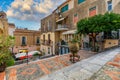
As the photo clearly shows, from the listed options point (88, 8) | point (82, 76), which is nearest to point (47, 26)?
point (88, 8)

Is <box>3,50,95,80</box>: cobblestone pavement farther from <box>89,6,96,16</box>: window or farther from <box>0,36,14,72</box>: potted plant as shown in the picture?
<box>89,6,96,16</box>: window

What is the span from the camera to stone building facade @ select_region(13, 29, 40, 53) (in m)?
29.0

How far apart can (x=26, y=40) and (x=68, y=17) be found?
14752 millimetres

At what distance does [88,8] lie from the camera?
17.4 m

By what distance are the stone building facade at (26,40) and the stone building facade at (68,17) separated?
3880mm

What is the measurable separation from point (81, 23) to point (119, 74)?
8637mm

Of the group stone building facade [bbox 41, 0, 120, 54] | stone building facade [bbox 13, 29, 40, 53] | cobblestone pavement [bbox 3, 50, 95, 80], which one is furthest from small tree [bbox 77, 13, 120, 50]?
stone building facade [bbox 13, 29, 40, 53]

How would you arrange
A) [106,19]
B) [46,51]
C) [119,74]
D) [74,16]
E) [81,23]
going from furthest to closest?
[46,51]
[74,16]
[81,23]
[106,19]
[119,74]

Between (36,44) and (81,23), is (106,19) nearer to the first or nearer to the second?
(81,23)

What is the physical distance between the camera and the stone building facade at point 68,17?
1494 cm

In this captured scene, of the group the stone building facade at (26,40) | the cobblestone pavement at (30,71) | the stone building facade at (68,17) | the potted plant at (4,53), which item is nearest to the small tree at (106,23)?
the stone building facade at (68,17)

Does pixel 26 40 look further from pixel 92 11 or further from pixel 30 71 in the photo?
pixel 30 71

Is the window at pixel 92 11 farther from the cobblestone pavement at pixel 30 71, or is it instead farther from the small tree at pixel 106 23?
the cobblestone pavement at pixel 30 71

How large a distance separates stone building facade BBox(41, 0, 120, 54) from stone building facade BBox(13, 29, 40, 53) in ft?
12.7
